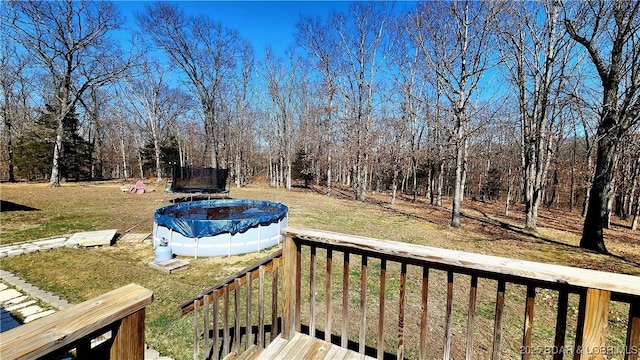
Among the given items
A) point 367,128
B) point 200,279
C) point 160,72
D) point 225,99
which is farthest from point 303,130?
point 200,279

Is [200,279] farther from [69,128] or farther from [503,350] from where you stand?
[69,128]

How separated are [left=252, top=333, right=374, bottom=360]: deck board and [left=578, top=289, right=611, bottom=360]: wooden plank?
1.07 meters

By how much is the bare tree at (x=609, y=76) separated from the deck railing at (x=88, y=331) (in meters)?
9.02

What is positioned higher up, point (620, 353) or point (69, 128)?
point (69, 128)

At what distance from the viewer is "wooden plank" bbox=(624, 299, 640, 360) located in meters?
1.14

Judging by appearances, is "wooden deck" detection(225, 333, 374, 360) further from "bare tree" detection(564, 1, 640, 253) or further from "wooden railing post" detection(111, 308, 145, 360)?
"bare tree" detection(564, 1, 640, 253)

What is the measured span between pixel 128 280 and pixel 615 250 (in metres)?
11.6

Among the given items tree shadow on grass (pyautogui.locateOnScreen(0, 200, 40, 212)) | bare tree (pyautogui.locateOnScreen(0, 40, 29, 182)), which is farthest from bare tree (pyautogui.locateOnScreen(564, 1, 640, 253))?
bare tree (pyautogui.locateOnScreen(0, 40, 29, 182))

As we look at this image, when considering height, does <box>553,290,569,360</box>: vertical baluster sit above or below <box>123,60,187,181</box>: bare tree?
below

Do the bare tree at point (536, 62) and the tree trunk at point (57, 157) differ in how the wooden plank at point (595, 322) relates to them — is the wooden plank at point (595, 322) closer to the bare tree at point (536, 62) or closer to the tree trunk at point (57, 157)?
the bare tree at point (536, 62)

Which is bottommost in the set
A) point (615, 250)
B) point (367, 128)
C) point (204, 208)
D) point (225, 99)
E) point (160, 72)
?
point (615, 250)

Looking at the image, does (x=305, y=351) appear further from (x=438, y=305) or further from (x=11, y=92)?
(x=11, y=92)

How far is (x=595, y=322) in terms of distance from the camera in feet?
3.94

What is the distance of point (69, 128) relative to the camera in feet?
64.5
